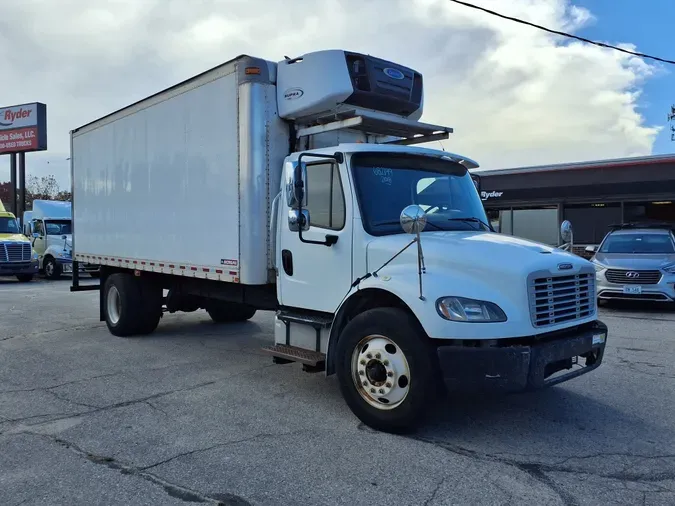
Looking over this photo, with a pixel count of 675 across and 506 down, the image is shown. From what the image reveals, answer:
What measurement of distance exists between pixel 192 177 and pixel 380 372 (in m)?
3.95

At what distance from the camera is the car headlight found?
173 inches

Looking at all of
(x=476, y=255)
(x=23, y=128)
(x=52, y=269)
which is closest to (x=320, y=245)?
(x=476, y=255)

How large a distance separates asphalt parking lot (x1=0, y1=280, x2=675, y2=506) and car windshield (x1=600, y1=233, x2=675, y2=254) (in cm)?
599

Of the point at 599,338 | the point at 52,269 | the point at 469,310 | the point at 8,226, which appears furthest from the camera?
→ the point at 8,226

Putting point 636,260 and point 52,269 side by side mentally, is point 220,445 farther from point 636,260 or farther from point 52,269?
point 52,269

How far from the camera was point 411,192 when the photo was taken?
5629mm

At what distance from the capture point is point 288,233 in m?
6.05

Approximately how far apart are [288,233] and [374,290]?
1380 mm

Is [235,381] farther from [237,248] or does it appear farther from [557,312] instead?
[557,312]

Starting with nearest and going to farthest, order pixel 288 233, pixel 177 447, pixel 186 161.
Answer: pixel 177 447, pixel 288 233, pixel 186 161

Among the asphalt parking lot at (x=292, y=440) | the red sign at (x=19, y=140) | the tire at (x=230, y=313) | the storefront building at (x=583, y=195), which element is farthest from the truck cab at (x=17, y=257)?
the storefront building at (x=583, y=195)

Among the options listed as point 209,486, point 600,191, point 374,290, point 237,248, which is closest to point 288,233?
point 237,248

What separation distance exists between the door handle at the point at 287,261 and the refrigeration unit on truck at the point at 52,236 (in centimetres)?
1780

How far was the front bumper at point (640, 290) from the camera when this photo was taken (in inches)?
461
